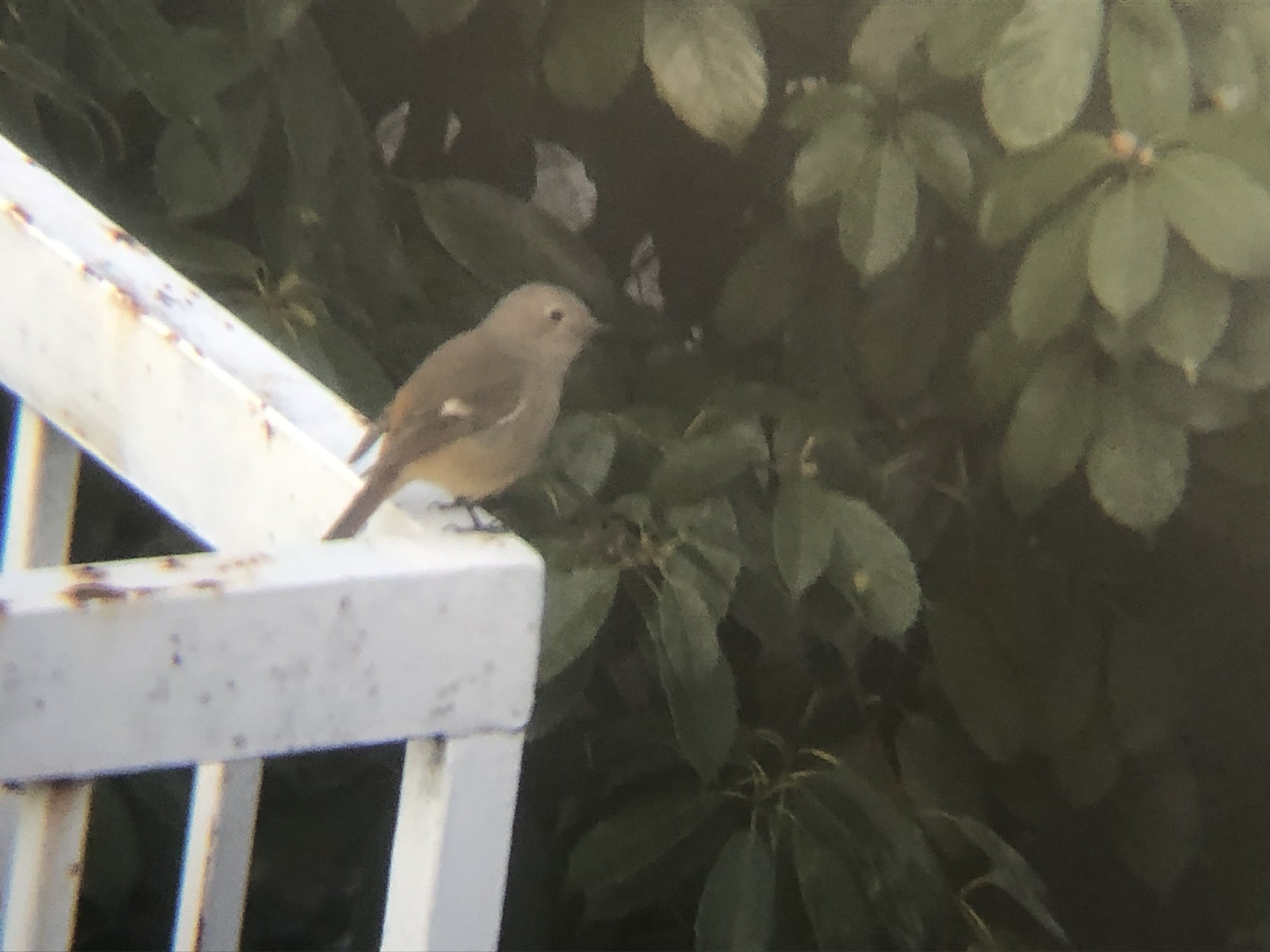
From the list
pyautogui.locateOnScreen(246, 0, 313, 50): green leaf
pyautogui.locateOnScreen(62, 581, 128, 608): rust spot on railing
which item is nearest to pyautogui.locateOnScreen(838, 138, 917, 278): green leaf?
pyautogui.locateOnScreen(246, 0, 313, 50): green leaf

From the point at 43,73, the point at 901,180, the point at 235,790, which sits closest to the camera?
the point at 235,790

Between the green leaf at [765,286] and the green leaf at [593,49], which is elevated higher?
the green leaf at [593,49]

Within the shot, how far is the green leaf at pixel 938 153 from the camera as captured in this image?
131 centimetres

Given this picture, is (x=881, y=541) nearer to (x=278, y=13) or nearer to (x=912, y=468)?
(x=912, y=468)

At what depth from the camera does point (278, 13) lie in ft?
4.08

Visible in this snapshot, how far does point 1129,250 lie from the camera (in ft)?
3.92

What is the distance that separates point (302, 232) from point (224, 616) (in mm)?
922

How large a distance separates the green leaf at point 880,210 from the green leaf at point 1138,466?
300 mm

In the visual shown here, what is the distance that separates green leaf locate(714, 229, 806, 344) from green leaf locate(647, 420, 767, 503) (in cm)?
32

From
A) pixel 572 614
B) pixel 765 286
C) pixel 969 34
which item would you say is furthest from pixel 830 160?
pixel 572 614

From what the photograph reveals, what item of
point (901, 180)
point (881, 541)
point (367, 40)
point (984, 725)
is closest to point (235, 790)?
point (881, 541)

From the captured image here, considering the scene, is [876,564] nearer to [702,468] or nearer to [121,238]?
[702,468]

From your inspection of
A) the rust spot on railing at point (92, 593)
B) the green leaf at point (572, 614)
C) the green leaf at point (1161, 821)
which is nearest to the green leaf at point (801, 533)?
the green leaf at point (572, 614)

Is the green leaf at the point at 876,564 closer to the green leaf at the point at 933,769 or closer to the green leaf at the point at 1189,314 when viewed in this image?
the green leaf at the point at 1189,314
